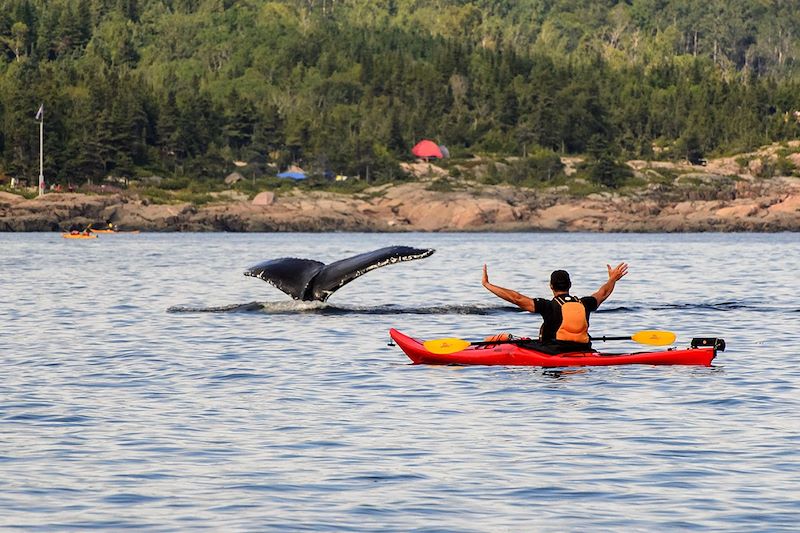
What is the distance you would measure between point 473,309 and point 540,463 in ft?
72.4

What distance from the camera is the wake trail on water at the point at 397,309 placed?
3750cm

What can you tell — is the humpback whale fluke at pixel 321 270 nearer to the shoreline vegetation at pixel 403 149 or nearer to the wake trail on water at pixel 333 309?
the wake trail on water at pixel 333 309

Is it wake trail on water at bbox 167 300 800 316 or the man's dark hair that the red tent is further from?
the man's dark hair

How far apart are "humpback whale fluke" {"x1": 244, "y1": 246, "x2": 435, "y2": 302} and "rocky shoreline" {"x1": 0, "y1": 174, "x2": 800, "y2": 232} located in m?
98.9

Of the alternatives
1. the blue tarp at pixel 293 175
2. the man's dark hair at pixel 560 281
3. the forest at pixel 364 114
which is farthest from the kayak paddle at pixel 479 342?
the blue tarp at pixel 293 175

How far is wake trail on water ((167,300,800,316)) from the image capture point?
37.5 meters

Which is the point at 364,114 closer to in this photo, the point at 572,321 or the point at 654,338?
the point at 654,338

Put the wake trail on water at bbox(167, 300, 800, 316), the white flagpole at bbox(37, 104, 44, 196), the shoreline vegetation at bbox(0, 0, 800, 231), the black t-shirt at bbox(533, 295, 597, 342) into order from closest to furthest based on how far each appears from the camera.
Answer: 1. the black t-shirt at bbox(533, 295, 597, 342)
2. the wake trail on water at bbox(167, 300, 800, 316)
3. the white flagpole at bbox(37, 104, 44, 196)
4. the shoreline vegetation at bbox(0, 0, 800, 231)

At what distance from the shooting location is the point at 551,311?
2347 centimetres

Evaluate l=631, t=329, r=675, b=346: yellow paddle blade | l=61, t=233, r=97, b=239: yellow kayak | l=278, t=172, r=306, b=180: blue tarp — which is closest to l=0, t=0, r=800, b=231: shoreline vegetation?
l=278, t=172, r=306, b=180: blue tarp

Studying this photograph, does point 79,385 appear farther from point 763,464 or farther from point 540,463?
point 763,464

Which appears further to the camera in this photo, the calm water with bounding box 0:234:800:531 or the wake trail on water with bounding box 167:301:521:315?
the wake trail on water with bounding box 167:301:521:315

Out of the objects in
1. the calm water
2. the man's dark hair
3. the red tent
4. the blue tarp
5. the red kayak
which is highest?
the red tent

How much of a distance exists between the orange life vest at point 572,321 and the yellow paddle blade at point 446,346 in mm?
1667
